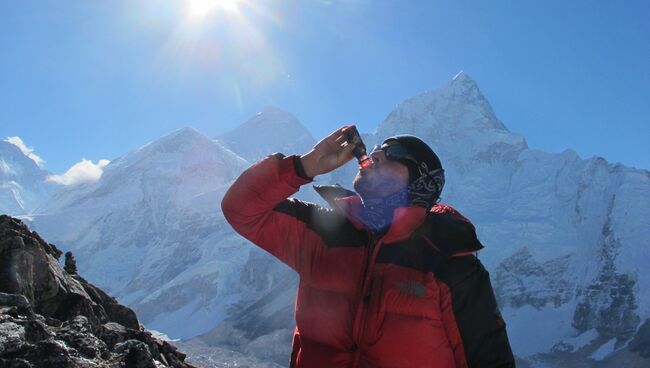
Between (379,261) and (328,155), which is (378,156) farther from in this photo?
(379,261)

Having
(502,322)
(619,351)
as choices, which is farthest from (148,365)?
(619,351)

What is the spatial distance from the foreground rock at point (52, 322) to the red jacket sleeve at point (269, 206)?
1843mm

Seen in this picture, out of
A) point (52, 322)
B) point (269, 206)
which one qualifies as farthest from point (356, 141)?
point (52, 322)

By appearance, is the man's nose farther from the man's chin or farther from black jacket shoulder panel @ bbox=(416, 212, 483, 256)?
black jacket shoulder panel @ bbox=(416, 212, 483, 256)

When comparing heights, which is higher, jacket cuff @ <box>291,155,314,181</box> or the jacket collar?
jacket cuff @ <box>291,155,314,181</box>

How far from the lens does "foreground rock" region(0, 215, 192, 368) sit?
445 centimetres

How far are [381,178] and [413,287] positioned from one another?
28.8 inches

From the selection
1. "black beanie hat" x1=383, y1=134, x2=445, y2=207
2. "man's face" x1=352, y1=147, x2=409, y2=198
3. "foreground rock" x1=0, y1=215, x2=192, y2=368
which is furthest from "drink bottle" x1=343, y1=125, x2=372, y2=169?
"foreground rock" x1=0, y1=215, x2=192, y2=368

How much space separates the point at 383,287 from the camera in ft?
12.0

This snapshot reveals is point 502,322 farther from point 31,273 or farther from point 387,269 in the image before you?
point 31,273

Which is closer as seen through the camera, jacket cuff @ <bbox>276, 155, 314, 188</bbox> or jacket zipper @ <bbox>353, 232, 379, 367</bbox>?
jacket zipper @ <bbox>353, 232, 379, 367</bbox>

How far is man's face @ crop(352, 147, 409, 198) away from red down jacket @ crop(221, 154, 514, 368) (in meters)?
0.16

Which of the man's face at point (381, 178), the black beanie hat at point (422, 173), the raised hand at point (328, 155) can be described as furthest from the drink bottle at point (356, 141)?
the black beanie hat at point (422, 173)

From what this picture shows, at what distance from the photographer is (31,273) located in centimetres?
813
